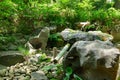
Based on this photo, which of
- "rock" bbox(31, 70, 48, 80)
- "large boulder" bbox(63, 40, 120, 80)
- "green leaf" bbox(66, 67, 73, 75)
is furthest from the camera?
"rock" bbox(31, 70, 48, 80)

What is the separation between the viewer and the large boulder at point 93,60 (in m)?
4.15

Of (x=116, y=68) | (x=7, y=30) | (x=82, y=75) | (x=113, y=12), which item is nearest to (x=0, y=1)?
(x=7, y=30)

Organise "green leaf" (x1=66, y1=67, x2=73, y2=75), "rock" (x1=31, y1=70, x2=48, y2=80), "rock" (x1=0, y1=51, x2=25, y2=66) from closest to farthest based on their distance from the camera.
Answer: "green leaf" (x1=66, y1=67, x2=73, y2=75)
"rock" (x1=31, y1=70, x2=48, y2=80)
"rock" (x1=0, y1=51, x2=25, y2=66)

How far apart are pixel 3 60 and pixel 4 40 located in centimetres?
145

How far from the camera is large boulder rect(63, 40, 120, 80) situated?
415 centimetres

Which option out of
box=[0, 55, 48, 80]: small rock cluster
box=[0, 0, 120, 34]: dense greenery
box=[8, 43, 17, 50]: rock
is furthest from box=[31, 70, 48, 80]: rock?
box=[0, 0, 120, 34]: dense greenery

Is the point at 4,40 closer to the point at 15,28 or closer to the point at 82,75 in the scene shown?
the point at 15,28

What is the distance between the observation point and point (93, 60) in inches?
166

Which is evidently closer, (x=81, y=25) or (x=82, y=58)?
(x=82, y=58)

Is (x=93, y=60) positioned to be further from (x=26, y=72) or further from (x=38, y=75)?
(x=26, y=72)

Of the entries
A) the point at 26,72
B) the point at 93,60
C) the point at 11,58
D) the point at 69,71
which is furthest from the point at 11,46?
the point at 93,60

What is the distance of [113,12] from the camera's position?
10.1 m

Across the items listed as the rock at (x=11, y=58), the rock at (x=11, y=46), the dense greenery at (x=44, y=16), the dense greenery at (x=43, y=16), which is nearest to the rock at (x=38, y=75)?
the rock at (x=11, y=58)

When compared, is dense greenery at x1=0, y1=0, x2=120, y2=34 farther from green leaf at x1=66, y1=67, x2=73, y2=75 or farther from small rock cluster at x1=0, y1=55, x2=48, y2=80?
green leaf at x1=66, y1=67, x2=73, y2=75
